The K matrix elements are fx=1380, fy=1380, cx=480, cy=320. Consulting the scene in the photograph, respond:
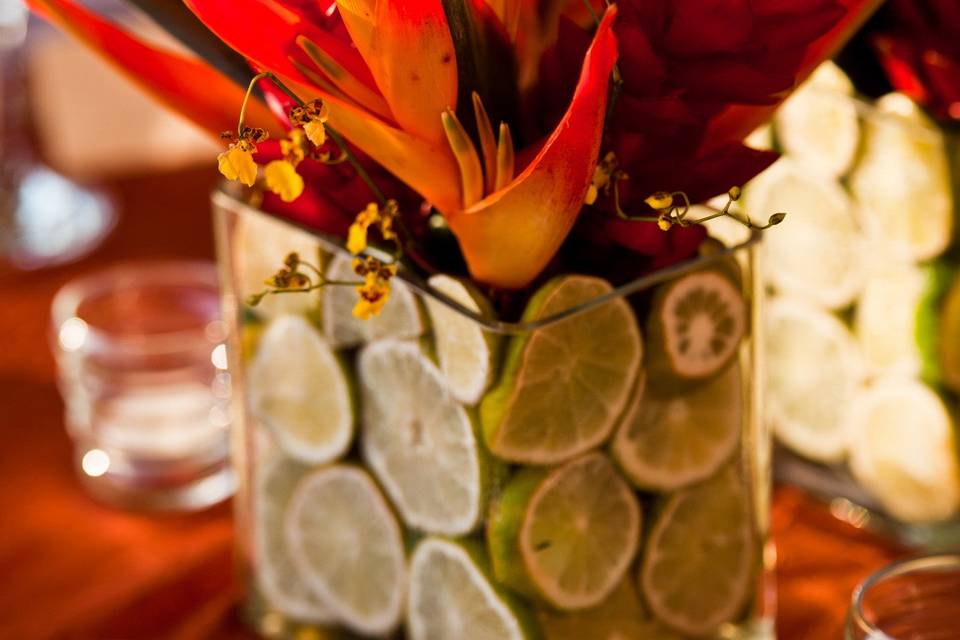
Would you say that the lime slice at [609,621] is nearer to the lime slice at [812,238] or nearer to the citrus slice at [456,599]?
the citrus slice at [456,599]

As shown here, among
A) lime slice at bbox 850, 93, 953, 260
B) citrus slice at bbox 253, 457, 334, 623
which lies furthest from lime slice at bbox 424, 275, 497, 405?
lime slice at bbox 850, 93, 953, 260

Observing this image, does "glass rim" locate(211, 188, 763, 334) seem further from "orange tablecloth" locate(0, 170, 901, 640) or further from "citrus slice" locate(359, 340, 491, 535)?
"orange tablecloth" locate(0, 170, 901, 640)

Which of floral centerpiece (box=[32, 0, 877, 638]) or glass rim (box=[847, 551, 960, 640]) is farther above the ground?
floral centerpiece (box=[32, 0, 877, 638])

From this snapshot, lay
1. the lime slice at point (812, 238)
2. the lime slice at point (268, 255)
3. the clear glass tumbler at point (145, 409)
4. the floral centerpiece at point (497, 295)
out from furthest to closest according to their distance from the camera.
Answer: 1. the clear glass tumbler at point (145, 409)
2. the lime slice at point (812, 238)
3. the lime slice at point (268, 255)
4. the floral centerpiece at point (497, 295)

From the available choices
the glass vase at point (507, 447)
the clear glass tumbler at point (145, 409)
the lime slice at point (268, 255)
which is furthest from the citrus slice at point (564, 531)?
the clear glass tumbler at point (145, 409)

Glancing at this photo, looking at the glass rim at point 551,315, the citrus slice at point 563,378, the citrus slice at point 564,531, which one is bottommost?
the citrus slice at point 564,531

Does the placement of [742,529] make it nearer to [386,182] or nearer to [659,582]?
[659,582]
